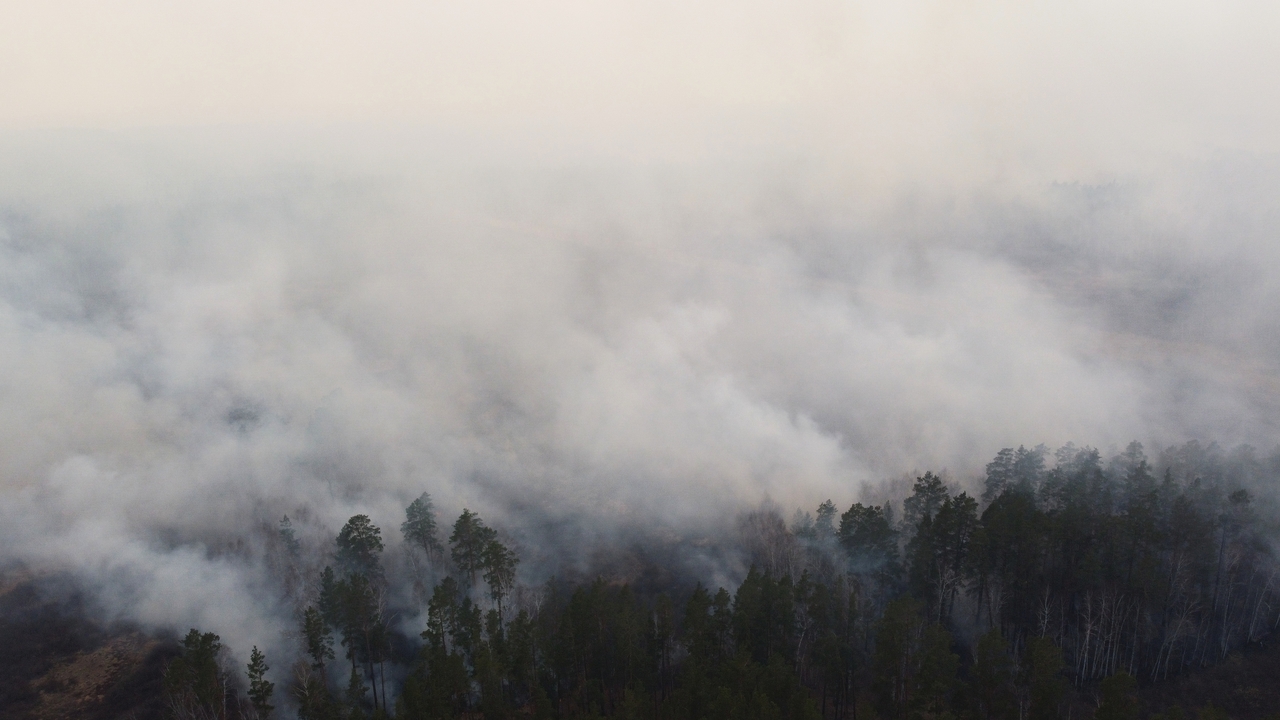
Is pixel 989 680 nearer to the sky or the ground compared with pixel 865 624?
nearer to the ground

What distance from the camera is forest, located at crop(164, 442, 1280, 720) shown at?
5512cm

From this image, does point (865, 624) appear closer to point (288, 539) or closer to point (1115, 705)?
point (1115, 705)

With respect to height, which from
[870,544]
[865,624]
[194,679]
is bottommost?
[194,679]

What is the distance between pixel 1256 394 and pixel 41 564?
686 feet

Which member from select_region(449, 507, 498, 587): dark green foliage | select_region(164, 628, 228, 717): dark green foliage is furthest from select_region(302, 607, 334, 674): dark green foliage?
select_region(449, 507, 498, 587): dark green foliage

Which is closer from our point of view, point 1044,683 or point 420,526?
point 1044,683

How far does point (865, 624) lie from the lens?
2835 inches

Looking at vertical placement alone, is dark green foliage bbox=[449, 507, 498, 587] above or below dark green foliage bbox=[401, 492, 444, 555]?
below

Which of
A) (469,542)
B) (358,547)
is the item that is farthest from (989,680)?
(358,547)

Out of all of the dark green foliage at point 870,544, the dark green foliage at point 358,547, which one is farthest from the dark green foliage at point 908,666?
the dark green foliage at point 358,547

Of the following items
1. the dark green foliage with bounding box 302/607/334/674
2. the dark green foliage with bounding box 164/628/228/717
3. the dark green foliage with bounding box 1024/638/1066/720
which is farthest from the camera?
the dark green foliage with bounding box 302/607/334/674

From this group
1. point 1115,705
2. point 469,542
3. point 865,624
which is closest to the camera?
point 1115,705

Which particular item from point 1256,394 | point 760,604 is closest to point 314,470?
point 760,604

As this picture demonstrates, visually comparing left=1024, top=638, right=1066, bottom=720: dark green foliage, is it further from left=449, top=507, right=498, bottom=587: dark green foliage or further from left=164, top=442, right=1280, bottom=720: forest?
left=449, top=507, right=498, bottom=587: dark green foliage
